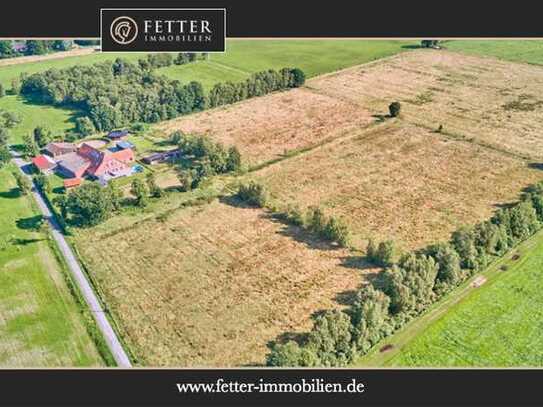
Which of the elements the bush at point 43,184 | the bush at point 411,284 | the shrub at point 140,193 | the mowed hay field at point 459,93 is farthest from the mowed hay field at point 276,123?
the bush at point 411,284

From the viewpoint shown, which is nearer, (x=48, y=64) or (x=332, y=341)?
(x=332, y=341)

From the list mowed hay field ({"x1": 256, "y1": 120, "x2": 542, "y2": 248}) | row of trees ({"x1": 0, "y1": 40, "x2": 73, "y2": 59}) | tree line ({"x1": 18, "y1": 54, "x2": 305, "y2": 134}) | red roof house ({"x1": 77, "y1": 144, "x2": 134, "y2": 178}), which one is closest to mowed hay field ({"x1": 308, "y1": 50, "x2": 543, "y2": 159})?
mowed hay field ({"x1": 256, "y1": 120, "x2": 542, "y2": 248})

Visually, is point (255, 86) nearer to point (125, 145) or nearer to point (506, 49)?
point (125, 145)

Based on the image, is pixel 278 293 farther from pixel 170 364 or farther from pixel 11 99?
pixel 11 99

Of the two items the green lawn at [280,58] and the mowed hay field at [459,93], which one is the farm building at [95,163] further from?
the mowed hay field at [459,93]

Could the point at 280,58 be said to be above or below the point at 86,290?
above

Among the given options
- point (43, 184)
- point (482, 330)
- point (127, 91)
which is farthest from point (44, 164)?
point (482, 330)
